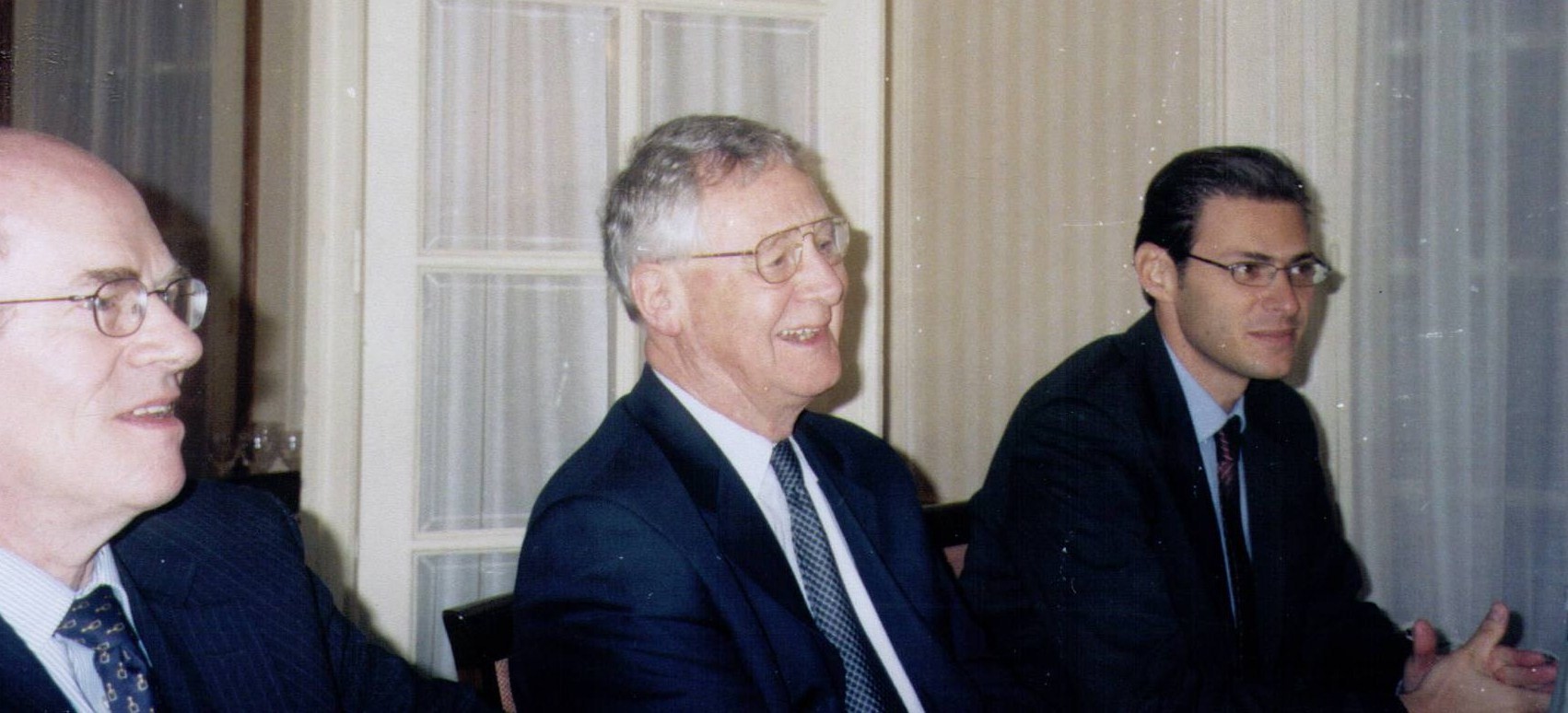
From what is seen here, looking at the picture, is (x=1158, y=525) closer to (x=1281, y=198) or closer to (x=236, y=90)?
(x=1281, y=198)

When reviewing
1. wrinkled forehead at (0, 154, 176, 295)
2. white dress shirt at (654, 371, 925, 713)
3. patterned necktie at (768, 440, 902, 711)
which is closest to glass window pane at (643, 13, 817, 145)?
white dress shirt at (654, 371, 925, 713)

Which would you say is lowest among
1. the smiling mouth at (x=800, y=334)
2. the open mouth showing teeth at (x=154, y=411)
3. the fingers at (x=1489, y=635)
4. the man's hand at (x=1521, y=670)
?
the man's hand at (x=1521, y=670)

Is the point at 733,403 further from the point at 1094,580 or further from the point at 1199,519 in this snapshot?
the point at 1199,519

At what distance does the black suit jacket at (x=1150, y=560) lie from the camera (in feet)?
4.93

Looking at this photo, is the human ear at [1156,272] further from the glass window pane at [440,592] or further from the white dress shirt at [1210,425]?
the glass window pane at [440,592]

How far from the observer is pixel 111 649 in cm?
96

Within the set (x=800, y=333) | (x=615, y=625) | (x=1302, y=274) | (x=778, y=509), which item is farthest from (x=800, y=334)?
(x=1302, y=274)

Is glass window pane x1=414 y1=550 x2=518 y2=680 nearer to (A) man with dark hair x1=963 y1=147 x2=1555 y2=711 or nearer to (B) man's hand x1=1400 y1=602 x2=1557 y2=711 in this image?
(A) man with dark hair x1=963 y1=147 x2=1555 y2=711

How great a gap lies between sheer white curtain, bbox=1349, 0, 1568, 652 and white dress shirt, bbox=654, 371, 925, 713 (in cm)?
143

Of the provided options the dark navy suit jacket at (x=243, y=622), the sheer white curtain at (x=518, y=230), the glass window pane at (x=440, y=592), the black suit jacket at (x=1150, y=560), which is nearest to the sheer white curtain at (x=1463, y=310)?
the black suit jacket at (x=1150, y=560)

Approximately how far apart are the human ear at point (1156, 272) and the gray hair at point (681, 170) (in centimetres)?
76

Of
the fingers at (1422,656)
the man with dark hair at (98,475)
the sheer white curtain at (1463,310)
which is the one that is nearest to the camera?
the man with dark hair at (98,475)

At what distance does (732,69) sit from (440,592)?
47.1 inches

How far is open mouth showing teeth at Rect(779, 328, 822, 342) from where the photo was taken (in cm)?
146
